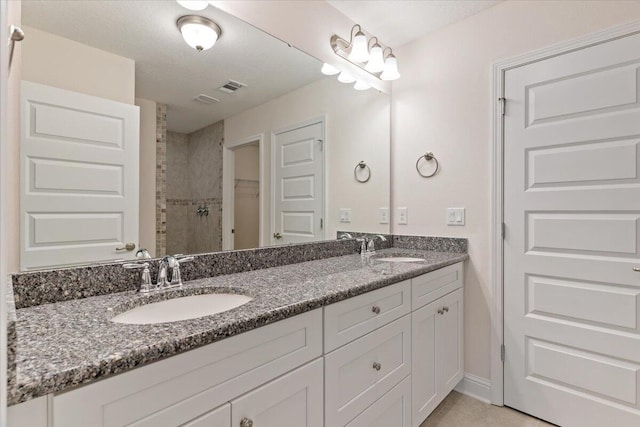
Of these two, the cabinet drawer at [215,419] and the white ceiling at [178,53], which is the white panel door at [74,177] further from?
the cabinet drawer at [215,419]

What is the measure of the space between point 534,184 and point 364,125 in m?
1.10

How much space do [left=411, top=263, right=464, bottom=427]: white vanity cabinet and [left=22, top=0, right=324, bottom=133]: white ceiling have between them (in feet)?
4.10

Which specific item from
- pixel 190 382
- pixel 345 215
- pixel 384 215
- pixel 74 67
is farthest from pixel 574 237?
pixel 74 67

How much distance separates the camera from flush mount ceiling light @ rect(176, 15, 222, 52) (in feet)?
4.32

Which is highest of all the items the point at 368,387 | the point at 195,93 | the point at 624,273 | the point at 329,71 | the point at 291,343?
the point at 329,71

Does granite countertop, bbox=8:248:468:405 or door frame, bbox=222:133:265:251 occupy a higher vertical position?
door frame, bbox=222:133:265:251

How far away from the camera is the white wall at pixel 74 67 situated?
3.18 feet

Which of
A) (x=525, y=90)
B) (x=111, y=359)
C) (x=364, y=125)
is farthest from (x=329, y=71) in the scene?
(x=111, y=359)

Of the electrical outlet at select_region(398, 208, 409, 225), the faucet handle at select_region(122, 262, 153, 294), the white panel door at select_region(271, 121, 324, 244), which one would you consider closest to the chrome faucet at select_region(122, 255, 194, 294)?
the faucet handle at select_region(122, 262, 153, 294)

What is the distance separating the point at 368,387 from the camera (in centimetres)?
124

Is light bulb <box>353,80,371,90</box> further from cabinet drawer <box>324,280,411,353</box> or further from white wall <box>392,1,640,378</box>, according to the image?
cabinet drawer <box>324,280,411,353</box>

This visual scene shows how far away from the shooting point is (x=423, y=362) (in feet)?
5.20

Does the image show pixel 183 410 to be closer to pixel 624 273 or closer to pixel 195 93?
pixel 195 93

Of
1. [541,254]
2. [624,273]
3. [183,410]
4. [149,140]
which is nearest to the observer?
[183,410]
